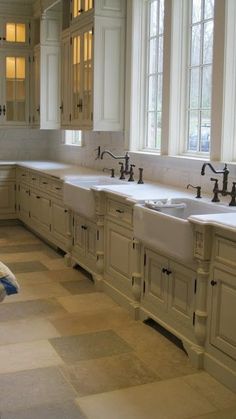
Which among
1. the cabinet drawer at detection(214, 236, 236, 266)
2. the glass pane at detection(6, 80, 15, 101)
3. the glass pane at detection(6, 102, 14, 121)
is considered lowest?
the cabinet drawer at detection(214, 236, 236, 266)

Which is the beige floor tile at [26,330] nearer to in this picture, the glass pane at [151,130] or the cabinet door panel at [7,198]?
the glass pane at [151,130]

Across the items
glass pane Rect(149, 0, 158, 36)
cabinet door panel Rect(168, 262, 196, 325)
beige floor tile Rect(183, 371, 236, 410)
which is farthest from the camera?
glass pane Rect(149, 0, 158, 36)

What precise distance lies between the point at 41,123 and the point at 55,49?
0.94 m

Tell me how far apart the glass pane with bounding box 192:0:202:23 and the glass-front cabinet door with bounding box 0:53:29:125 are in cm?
347

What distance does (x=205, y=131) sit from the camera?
4430 millimetres

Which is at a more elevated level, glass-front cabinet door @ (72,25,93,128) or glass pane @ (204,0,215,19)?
glass pane @ (204,0,215,19)

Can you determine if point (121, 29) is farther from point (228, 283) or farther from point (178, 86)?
point (228, 283)

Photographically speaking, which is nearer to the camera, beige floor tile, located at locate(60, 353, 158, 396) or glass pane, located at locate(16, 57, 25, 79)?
beige floor tile, located at locate(60, 353, 158, 396)

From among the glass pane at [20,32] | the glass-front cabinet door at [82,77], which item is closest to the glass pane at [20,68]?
the glass pane at [20,32]

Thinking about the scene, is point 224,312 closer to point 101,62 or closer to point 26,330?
point 26,330

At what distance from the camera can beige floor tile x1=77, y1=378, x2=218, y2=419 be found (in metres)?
2.69

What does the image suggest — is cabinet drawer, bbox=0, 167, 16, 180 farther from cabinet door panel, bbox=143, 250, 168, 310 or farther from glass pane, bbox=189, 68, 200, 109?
cabinet door panel, bbox=143, 250, 168, 310

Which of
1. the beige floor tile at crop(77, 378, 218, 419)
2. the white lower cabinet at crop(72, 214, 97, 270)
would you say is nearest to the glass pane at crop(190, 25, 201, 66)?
the white lower cabinet at crop(72, 214, 97, 270)

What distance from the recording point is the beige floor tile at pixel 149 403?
8.82ft
